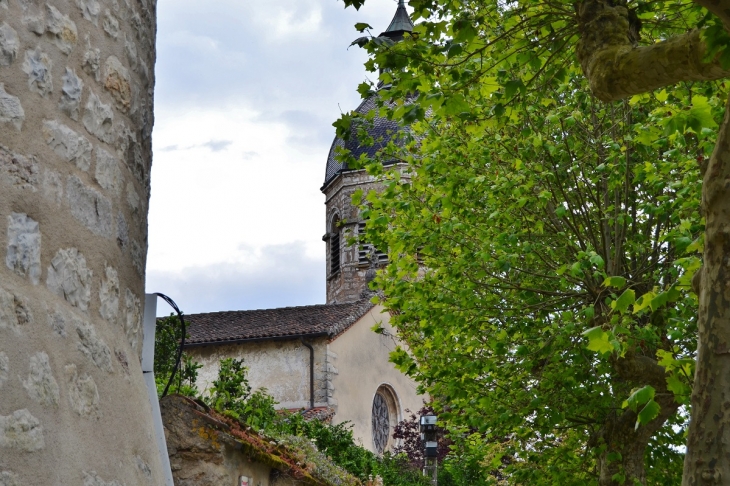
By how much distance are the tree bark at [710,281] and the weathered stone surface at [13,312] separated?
8.66 feet

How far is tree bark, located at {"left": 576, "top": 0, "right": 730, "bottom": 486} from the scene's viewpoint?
143 inches

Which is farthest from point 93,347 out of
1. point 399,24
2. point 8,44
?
point 399,24

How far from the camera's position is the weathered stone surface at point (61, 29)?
12.2 ft

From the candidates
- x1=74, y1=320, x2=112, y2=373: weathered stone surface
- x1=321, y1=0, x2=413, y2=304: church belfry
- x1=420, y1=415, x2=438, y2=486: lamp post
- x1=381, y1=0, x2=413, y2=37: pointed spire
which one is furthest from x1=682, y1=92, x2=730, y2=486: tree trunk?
x1=381, y1=0, x2=413, y2=37: pointed spire

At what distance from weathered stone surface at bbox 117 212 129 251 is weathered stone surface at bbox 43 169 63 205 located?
0.49 metres

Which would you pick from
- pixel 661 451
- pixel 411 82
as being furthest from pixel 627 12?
pixel 661 451

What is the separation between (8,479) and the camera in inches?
118

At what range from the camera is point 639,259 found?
1072 centimetres

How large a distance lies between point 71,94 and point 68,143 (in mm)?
222

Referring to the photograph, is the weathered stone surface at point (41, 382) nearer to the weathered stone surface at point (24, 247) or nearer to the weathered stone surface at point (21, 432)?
the weathered stone surface at point (21, 432)

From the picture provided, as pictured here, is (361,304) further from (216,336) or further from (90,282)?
(90,282)

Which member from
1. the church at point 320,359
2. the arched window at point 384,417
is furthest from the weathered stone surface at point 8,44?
the arched window at point 384,417

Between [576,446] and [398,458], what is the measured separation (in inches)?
370

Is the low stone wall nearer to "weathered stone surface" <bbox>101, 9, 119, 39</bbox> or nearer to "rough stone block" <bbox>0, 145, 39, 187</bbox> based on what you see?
"weathered stone surface" <bbox>101, 9, 119, 39</bbox>
